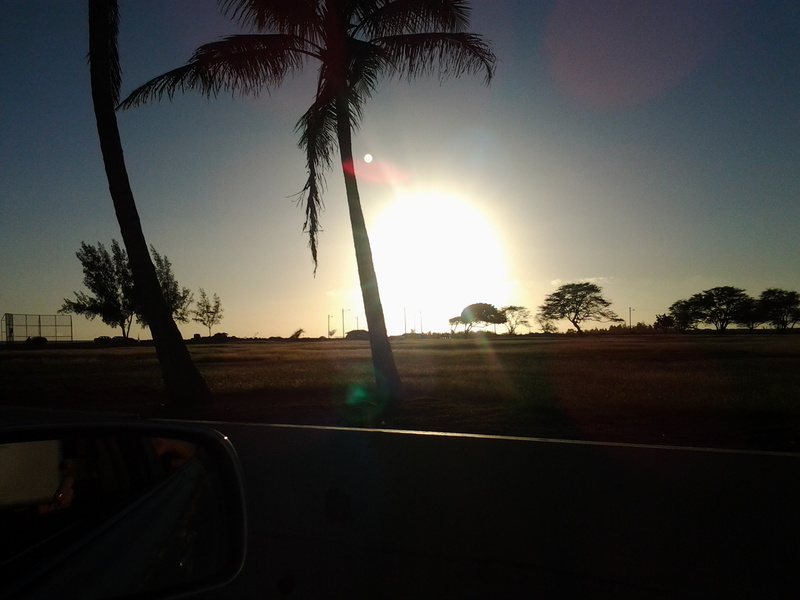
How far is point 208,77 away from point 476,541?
10.6 meters

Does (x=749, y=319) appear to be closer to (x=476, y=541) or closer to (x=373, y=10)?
(x=373, y=10)

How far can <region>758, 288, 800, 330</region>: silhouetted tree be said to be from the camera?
78875 mm

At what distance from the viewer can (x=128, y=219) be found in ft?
42.6

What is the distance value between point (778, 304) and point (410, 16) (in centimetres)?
7971

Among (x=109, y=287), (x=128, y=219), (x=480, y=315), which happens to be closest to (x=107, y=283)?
(x=109, y=287)

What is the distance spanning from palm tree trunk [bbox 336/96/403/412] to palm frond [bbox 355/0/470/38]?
143cm

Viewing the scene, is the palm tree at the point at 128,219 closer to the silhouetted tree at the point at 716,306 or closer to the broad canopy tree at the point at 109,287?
the broad canopy tree at the point at 109,287

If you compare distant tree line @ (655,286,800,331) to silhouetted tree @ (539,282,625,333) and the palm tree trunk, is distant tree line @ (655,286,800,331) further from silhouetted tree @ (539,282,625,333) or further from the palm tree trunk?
the palm tree trunk

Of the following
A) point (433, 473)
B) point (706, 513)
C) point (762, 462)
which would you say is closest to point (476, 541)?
point (433, 473)

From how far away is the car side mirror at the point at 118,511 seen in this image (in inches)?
66.1

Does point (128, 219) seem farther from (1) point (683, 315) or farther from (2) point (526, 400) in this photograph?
(1) point (683, 315)

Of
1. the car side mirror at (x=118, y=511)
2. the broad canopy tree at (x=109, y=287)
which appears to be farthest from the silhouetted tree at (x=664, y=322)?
the car side mirror at (x=118, y=511)

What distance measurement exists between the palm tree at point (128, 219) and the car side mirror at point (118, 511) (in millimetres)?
10900

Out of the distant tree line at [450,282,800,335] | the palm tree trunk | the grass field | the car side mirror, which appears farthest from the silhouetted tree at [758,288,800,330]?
the car side mirror
